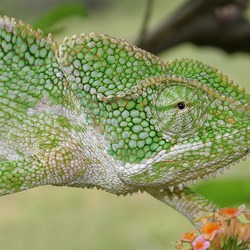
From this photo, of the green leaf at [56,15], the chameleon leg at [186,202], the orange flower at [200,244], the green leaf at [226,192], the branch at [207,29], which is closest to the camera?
the orange flower at [200,244]

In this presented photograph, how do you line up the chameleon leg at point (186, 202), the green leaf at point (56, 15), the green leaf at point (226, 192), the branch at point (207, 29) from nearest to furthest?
the chameleon leg at point (186, 202) → the green leaf at point (226, 192) → the green leaf at point (56, 15) → the branch at point (207, 29)

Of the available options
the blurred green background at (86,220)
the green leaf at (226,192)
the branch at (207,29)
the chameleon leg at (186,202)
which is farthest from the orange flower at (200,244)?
the blurred green background at (86,220)

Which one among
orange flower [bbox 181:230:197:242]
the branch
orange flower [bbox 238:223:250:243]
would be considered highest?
the branch

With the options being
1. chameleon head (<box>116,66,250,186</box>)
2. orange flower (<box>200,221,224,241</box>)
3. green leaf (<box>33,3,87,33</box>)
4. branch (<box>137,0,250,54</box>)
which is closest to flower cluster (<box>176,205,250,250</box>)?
orange flower (<box>200,221,224,241</box>)

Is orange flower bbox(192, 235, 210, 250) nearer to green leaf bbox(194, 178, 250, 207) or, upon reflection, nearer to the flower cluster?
the flower cluster

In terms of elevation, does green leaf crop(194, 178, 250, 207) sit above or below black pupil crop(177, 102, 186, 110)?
above

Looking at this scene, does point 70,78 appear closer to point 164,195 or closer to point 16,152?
point 16,152

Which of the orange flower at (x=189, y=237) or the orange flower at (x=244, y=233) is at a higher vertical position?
the orange flower at (x=244, y=233)

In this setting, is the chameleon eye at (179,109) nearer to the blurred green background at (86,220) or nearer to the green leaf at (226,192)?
the green leaf at (226,192)
